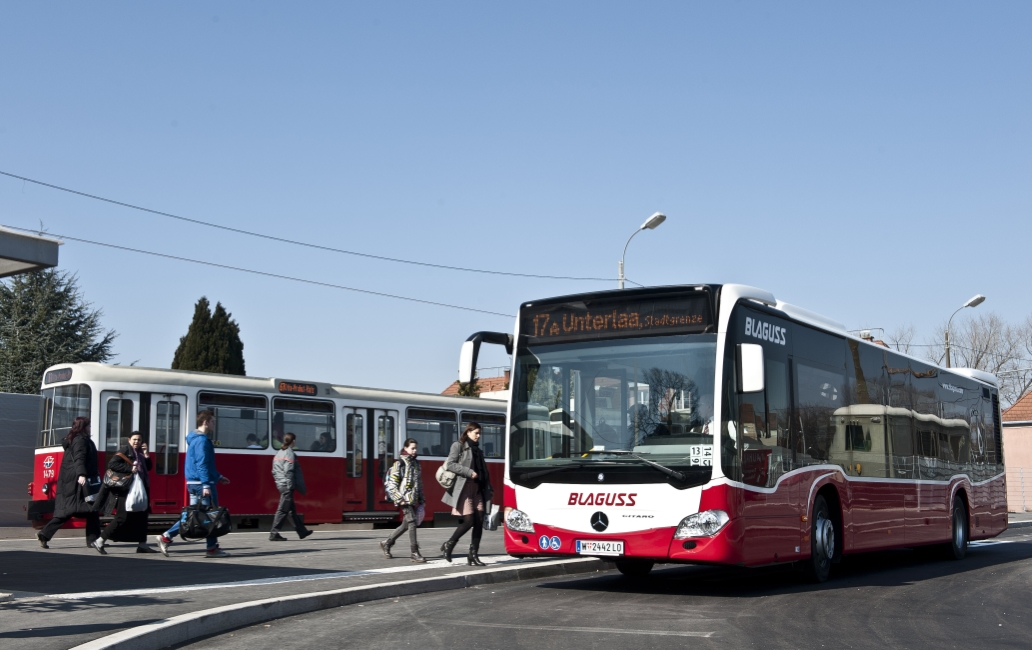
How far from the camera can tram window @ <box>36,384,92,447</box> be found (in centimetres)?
1994

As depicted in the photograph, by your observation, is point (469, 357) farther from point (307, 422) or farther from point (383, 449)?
point (383, 449)

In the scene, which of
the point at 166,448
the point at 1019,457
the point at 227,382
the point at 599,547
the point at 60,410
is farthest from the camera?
the point at 1019,457

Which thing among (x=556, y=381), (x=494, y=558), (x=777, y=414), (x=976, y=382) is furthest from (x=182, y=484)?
(x=976, y=382)

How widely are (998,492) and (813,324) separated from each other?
366 inches

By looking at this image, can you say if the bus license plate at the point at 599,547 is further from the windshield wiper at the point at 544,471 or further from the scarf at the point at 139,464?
the scarf at the point at 139,464

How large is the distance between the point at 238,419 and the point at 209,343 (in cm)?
3271

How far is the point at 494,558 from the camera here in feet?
48.7

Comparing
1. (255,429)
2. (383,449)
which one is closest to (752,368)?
(255,429)

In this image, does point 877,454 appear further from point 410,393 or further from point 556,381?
point 410,393

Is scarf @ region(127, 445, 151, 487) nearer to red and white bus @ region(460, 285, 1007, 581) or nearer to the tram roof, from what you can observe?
the tram roof

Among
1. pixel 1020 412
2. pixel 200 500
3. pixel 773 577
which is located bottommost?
pixel 773 577

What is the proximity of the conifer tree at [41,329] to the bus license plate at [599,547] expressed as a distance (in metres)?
33.0

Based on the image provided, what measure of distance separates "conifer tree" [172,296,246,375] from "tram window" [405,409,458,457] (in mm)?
28920

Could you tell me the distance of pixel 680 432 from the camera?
10.8 meters
